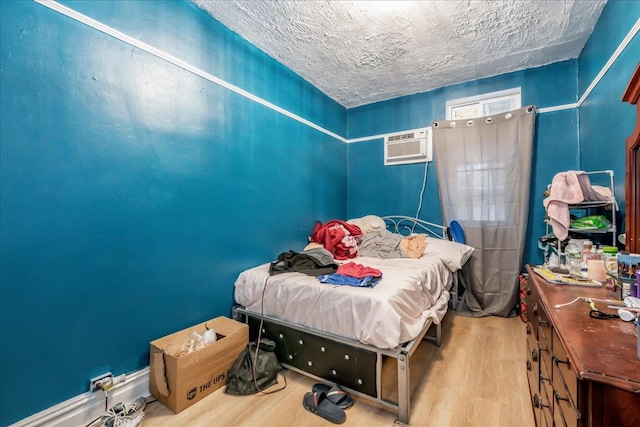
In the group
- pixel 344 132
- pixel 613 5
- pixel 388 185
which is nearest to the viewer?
pixel 613 5

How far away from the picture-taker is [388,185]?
364 cm

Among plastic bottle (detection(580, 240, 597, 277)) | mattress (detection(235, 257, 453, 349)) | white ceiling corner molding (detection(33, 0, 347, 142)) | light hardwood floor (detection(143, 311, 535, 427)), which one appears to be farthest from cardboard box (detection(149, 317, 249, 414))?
plastic bottle (detection(580, 240, 597, 277))

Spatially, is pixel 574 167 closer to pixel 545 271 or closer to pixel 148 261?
pixel 545 271

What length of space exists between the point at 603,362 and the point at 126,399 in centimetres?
221

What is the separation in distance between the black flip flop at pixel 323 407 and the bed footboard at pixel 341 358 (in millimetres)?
151

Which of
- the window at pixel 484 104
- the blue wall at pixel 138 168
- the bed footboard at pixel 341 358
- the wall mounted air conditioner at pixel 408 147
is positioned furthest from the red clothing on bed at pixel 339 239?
the window at pixel 484 104

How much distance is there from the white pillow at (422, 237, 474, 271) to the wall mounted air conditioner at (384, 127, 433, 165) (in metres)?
1.17

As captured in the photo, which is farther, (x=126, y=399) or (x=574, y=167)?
(x=574, y=167)

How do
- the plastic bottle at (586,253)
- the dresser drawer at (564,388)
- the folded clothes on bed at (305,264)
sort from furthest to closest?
1. the folded clothes on bed at (305,264)
2. the plastic bottle at (586,253)
3. the dresser drawer at (564,388)

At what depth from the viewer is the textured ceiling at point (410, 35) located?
77.5 inches

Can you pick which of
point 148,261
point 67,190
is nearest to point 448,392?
point 148,261

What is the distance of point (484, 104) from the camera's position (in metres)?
3.13

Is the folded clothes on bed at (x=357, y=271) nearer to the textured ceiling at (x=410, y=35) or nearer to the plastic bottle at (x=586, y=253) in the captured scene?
the plastic bottle at (x=586, y=253)

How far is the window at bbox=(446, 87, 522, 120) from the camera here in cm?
297
